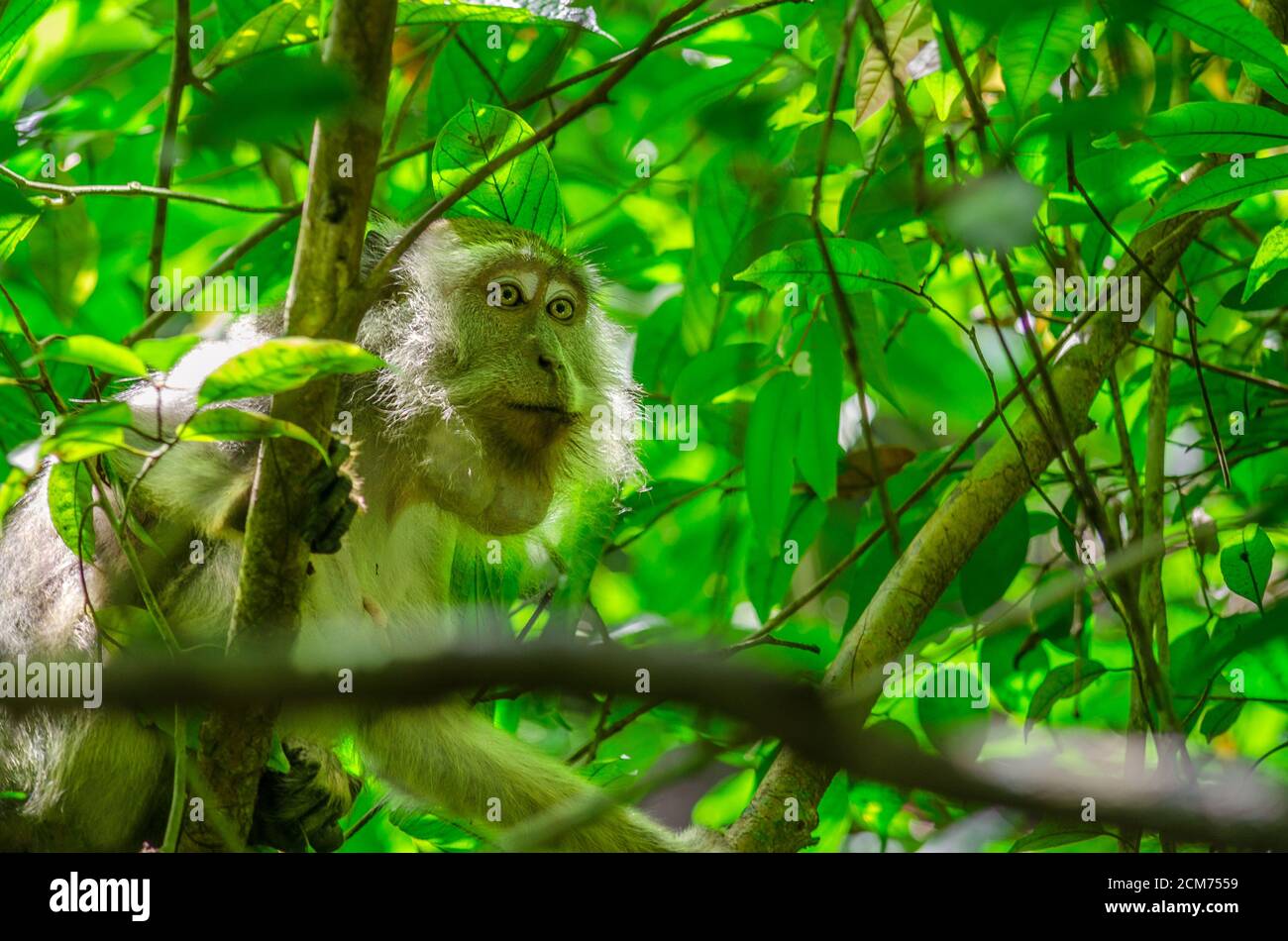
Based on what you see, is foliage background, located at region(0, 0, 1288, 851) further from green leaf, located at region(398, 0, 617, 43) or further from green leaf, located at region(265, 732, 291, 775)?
green leaf, located at region(265, 732, 291, 775)

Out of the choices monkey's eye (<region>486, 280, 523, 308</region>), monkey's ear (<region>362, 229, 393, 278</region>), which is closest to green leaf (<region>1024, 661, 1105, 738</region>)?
monkey's eye (<region>486, 280, 523, 308</region>)

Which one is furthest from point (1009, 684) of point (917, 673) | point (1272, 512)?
point (1272, 512)

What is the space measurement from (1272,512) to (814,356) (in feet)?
7.13

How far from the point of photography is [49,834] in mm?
3496

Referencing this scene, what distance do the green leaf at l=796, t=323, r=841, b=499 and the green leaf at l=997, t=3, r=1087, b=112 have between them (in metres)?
1.02

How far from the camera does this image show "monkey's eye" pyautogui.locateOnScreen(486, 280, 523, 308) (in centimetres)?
401

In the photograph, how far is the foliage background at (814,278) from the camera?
122 inches

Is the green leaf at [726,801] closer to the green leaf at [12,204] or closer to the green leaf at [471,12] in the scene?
the green leaf at [471,12]

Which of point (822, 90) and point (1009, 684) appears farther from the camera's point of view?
point (1009, 684)

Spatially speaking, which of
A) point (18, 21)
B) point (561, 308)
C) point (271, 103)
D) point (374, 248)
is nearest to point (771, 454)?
point (561, 308)

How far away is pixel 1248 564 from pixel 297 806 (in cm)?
273

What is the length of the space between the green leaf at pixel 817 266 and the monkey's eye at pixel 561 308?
54.8 inches

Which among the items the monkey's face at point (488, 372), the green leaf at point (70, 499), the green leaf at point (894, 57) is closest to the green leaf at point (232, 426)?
the green leaf at point (70, 499)
